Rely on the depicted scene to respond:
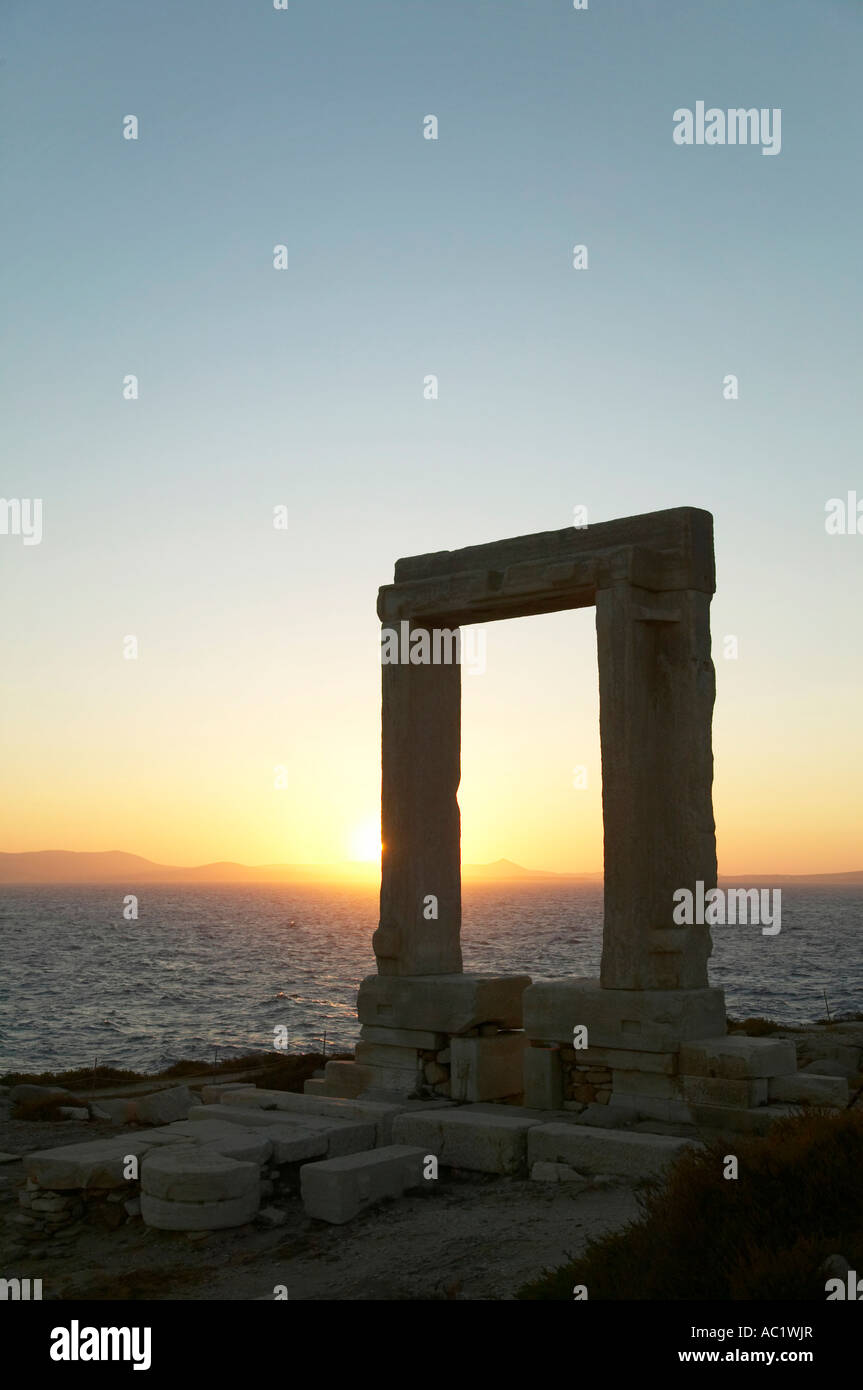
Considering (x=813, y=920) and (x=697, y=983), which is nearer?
(x=697, y=983)

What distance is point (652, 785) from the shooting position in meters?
11.2

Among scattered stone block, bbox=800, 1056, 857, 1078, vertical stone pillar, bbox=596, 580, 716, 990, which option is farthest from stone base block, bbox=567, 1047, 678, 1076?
scattered stone block, bbox=800, 1056, 857, 1078

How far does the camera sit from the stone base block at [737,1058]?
1002cm

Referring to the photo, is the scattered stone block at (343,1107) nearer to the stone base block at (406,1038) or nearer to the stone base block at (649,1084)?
the stone base block at (406,1038)

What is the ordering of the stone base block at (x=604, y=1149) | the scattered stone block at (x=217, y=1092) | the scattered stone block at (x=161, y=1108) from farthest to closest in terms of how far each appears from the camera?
the scattered stone block at (x=161, y=1108)
the scattered stone block at (x=217, y=1092)
the stone base block at (x=604, y=1149)

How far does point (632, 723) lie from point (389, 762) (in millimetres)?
2922

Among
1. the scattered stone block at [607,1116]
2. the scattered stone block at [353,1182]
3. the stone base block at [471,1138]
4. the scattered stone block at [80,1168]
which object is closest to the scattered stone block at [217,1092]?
the stone base block at [471,1138]

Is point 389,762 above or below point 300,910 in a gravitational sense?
above

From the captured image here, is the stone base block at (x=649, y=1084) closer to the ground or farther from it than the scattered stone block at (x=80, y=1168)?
farther from it

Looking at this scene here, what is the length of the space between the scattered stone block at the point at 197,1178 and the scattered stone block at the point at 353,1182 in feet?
1.38

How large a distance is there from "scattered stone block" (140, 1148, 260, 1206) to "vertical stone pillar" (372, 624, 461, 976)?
3857 millimetres

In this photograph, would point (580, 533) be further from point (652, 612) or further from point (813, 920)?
point (813, 920)
